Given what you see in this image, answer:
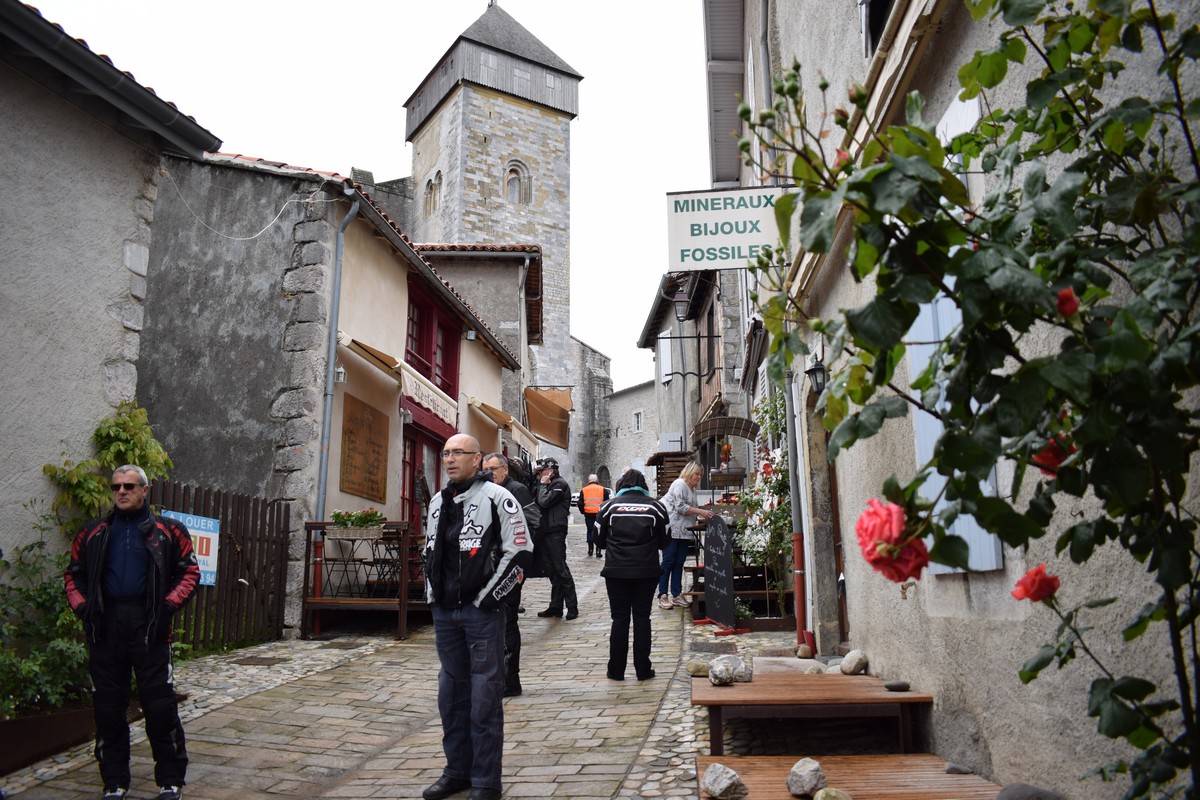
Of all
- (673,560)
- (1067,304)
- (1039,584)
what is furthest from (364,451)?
(1067,304)

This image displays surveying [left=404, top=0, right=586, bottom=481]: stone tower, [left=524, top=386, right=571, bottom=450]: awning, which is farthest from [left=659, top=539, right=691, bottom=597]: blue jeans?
[left=404, top=0, right=586, bottom=481]: stone tower

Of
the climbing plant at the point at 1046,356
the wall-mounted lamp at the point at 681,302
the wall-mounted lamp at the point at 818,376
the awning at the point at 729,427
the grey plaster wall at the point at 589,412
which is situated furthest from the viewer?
the grey plaster wall at the point at 589,412

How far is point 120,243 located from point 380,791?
4.15 meters

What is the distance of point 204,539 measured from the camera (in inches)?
278

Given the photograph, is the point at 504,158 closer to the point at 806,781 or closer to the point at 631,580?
the point at 631,580

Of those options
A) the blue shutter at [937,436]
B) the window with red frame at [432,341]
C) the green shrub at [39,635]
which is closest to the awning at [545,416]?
the window with red frame at [432,341]

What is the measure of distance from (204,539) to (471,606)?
3461mm

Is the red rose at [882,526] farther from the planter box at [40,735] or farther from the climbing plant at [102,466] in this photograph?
the climbing plant at [102,466]

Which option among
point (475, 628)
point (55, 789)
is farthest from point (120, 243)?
point (475, 628)

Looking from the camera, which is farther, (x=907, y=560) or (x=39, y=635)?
(x=39, y=635)

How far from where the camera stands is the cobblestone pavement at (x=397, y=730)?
15.2ft

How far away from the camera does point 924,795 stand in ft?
11.1

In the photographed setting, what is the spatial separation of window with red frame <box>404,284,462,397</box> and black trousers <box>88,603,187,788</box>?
8.97 m

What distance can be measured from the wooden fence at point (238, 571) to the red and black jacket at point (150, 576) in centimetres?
258
